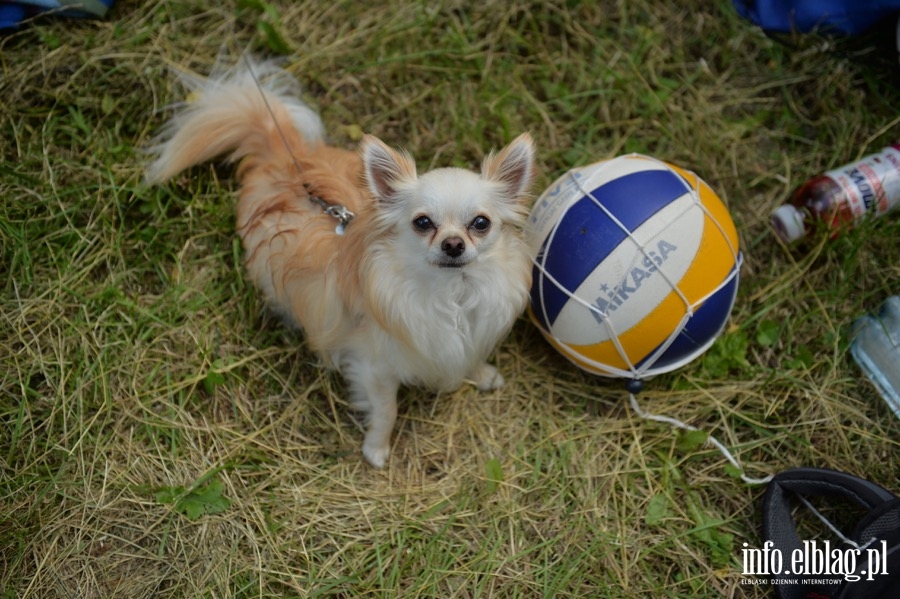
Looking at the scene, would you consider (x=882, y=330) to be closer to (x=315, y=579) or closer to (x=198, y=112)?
(x=315, y=579)

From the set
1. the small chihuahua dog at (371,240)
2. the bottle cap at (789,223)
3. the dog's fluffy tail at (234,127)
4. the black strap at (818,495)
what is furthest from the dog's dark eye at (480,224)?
the bottle cap at (789,223)

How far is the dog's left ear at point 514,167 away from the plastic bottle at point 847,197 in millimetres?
1512

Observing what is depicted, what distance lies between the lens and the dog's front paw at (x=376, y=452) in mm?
2734

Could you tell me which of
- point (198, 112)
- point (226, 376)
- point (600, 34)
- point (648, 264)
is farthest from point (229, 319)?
point (600, 34)

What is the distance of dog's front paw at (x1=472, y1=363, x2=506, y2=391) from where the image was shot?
284cm

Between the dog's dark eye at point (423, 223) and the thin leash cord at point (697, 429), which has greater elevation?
the dog's dark eye at point (423, 223)

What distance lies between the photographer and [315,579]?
8.11ft

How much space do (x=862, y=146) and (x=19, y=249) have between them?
3822 mm

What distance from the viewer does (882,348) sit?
2850mm

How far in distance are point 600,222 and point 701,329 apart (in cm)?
58

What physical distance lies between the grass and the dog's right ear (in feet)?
3.34

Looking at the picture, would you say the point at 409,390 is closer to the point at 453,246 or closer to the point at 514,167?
the point at 453,246

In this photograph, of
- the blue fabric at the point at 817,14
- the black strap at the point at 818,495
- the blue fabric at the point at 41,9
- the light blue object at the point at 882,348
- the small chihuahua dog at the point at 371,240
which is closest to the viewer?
the small chihuahua dog at the point at 371,240

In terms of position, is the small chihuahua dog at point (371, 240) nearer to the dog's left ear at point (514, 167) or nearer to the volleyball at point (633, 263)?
the dog's left ear at point (514, 167)
